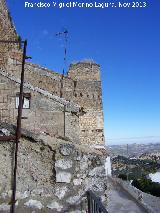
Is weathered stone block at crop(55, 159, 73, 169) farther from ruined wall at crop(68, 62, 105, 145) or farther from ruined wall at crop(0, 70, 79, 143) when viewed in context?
ruined wall at crop(68, 62, 105, 145)

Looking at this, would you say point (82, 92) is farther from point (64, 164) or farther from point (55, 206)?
point (55, 206)

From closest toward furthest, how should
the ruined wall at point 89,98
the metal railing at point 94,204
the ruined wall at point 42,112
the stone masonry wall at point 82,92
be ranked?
the metal railing at point 94,204, the ruined wall at point 42,112, the stone masonry wall at point 82,92, the ruined wall at point 89,98

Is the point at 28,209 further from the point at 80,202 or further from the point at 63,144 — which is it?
the point at 63,144

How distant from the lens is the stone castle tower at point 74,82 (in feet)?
60.5

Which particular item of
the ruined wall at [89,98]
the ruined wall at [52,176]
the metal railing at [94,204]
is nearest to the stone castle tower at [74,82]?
the ruined wall at [89,98]

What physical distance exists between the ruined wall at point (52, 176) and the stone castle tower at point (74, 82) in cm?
1363

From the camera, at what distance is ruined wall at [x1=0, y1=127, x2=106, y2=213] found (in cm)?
425

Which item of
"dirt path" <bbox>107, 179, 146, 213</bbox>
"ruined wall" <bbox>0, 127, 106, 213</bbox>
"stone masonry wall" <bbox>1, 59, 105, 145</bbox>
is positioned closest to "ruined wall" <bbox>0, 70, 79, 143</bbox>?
"stone masonry wall" <bbox>1, 59, 105, 145</bbox>

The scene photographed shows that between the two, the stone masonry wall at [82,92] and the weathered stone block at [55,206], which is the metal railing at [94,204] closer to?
the weathered stone block at [55,206]

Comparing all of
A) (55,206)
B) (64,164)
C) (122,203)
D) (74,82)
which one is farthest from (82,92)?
(55,206)

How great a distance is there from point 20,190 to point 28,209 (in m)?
0.26

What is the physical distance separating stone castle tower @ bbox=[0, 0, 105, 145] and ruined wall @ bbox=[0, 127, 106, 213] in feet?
44.7

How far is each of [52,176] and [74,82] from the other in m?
16.3

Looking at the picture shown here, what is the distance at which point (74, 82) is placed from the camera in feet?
67.2
